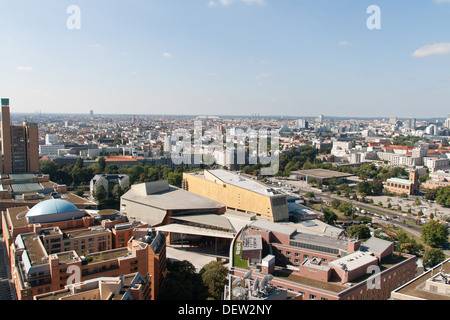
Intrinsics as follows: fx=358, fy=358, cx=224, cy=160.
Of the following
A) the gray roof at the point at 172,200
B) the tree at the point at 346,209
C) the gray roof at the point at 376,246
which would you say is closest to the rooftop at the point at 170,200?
the gray roof at the point at 172,200

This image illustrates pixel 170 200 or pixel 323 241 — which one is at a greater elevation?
pixel 170 200

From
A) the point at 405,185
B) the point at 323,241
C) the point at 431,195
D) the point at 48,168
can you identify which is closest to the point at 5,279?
the point at 323,241

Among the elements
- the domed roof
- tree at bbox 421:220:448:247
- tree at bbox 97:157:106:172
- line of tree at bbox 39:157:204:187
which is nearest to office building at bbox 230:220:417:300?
tree at bbox 421:220:448:247

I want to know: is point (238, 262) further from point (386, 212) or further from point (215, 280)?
point (386, 212)

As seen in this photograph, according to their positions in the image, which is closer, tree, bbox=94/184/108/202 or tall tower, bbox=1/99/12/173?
tree, bbox=94/184/108/202

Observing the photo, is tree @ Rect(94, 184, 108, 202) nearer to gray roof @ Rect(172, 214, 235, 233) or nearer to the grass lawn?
gray roof @ Rect(172, 214, 235, 233)

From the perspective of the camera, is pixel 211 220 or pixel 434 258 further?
pixel 211 220

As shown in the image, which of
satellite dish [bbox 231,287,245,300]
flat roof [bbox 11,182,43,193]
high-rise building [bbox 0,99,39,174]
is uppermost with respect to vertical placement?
high-rise building [bbox 0,99,39,174]
